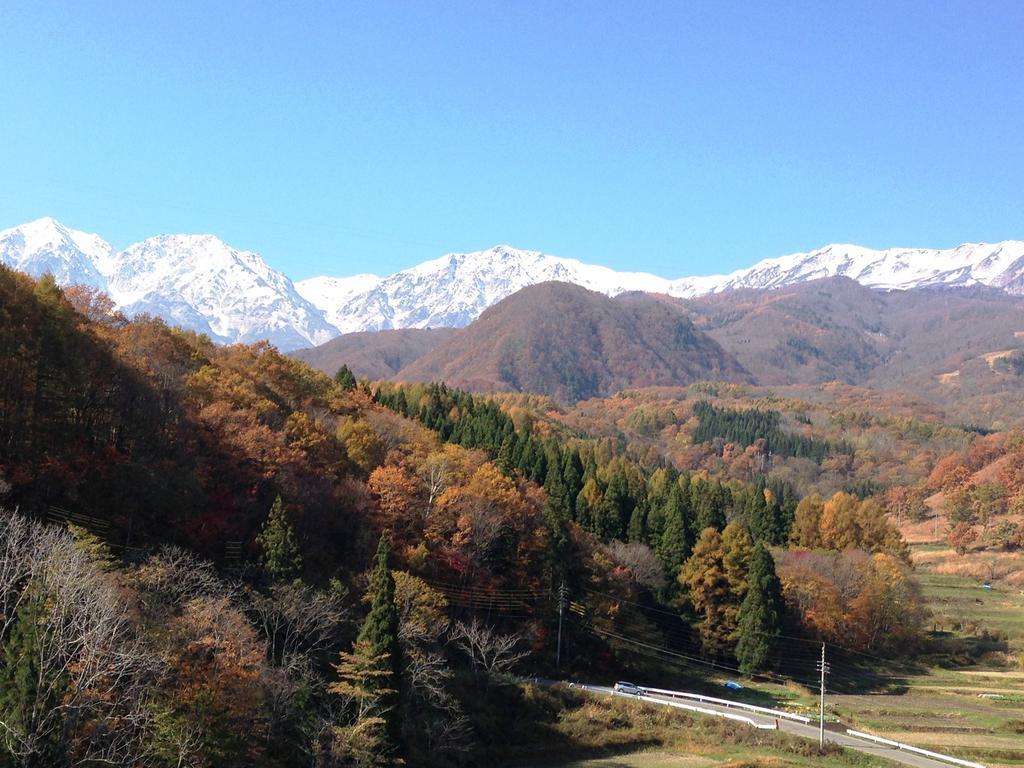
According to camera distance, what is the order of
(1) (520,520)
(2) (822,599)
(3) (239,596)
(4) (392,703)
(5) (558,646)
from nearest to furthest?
(4) (392,703), (3) (239,596), (5) (558,646), (1) (520,520), (2) (822,599)

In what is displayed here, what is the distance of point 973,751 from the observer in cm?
4519

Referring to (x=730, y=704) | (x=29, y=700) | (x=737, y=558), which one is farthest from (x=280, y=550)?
(x=737, y=558)

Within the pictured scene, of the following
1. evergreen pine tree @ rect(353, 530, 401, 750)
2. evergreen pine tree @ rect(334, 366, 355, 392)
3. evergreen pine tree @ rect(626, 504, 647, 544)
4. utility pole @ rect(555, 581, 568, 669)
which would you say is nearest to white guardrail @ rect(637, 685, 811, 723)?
utility pole @ rect(555, 581, 568, 669)

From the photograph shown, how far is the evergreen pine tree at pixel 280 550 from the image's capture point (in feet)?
142

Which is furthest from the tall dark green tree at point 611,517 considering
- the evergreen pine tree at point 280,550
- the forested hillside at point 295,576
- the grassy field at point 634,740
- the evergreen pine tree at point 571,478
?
the evergreen pine tree at point 280,550

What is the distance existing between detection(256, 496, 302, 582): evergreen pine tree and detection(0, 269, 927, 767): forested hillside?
0.11m

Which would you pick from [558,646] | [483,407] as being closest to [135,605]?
[558,646]

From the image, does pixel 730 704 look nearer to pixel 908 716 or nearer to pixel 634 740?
pixel 634 740

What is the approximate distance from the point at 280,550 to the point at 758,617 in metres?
33.5

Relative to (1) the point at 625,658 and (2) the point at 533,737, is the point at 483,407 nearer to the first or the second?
(1) the point at 625,658

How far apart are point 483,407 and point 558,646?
5287cm

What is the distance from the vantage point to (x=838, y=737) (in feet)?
153

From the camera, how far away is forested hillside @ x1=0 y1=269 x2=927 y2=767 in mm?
29406

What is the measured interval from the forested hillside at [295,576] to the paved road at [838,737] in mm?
7303
